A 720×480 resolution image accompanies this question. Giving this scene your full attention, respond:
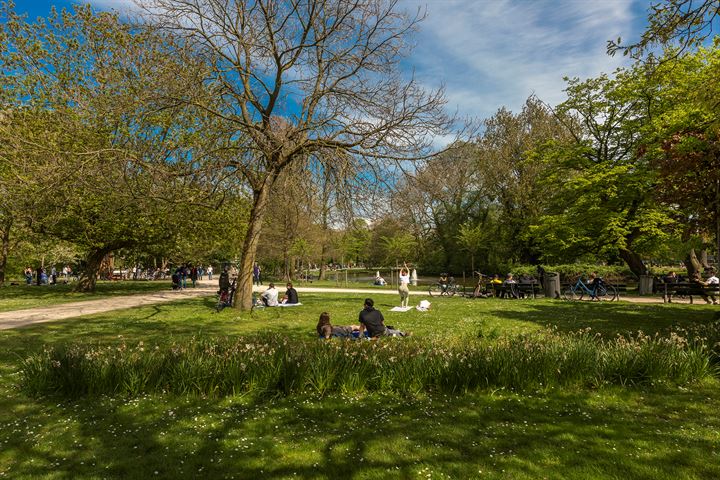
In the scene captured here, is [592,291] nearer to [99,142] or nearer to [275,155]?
[275,155]

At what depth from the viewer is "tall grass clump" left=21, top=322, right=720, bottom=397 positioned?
215 inches

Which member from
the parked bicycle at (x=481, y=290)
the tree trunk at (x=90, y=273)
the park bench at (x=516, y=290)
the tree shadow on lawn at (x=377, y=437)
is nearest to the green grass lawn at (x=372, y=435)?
the tree shadow on lawn at (x=377, y=437)

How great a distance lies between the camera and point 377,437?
4.15 meters

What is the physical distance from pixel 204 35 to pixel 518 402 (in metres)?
12.4

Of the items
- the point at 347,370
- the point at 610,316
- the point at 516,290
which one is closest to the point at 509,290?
the point at 516,290

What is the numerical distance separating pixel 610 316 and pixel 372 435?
1111 cm

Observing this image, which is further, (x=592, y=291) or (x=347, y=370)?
(x=592, y=291)

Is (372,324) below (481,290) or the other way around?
the other way around

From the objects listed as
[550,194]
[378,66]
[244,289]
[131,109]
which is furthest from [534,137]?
[131,109]

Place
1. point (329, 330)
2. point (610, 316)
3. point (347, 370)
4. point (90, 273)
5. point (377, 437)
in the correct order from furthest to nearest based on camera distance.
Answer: point (90, 273) → point (610, 316) → point (329, 330) → point (347, 370) → point (377, 437)

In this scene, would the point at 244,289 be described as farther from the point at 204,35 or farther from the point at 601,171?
the point at 601,171

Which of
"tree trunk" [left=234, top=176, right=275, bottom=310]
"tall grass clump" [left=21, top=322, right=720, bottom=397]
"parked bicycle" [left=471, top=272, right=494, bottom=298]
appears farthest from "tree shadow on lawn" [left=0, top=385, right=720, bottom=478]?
"parked bicycle" [left=471, top=272, right=494, bottom=298]

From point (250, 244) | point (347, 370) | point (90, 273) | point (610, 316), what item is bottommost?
point (610, 316)

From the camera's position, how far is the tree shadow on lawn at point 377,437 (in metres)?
3.54
